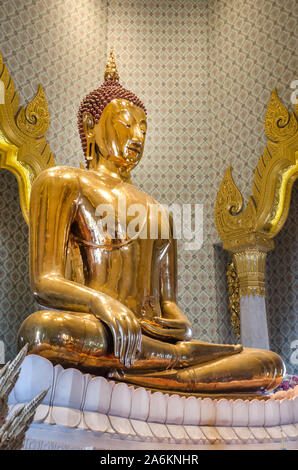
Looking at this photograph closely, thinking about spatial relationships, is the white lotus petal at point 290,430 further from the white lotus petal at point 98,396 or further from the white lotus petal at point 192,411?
the white lotus petal at point 98,396

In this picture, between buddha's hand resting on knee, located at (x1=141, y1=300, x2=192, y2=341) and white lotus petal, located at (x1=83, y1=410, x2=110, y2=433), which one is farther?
buddha's hand resting on knee, located at (x1=141, y1=300, x2=192, y2=341)

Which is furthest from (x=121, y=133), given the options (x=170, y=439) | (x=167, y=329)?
(x=170, y=439)

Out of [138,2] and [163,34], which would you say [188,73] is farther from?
[138,2]

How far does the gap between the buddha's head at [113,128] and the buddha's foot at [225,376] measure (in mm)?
1196

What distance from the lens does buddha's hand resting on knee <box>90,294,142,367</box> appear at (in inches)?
63.9

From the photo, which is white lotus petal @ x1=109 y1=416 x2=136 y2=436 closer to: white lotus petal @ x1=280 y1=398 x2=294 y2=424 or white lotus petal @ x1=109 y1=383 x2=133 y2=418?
white lotus petal @ x1=109 y1=383 x2=133 y2=418

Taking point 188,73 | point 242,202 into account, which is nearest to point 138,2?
point 188,73

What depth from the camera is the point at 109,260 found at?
2.22 metres

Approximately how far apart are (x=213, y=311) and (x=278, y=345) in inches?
32.9

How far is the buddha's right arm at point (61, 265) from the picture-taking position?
165 cm

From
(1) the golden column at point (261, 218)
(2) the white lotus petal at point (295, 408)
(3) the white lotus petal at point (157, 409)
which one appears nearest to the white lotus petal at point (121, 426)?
(3) the white lotus petal at point (157, 409)

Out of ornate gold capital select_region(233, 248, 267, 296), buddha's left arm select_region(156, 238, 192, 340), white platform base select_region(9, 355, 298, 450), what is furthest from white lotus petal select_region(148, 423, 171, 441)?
ornate gold capital select_region(233, 248, 267, 296)

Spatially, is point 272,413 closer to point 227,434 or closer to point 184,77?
point 227,434

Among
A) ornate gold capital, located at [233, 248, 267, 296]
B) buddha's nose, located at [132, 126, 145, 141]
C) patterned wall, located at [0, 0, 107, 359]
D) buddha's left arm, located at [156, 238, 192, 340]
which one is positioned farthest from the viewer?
ornate gold capital, located at [233, 248, 267, 296]
